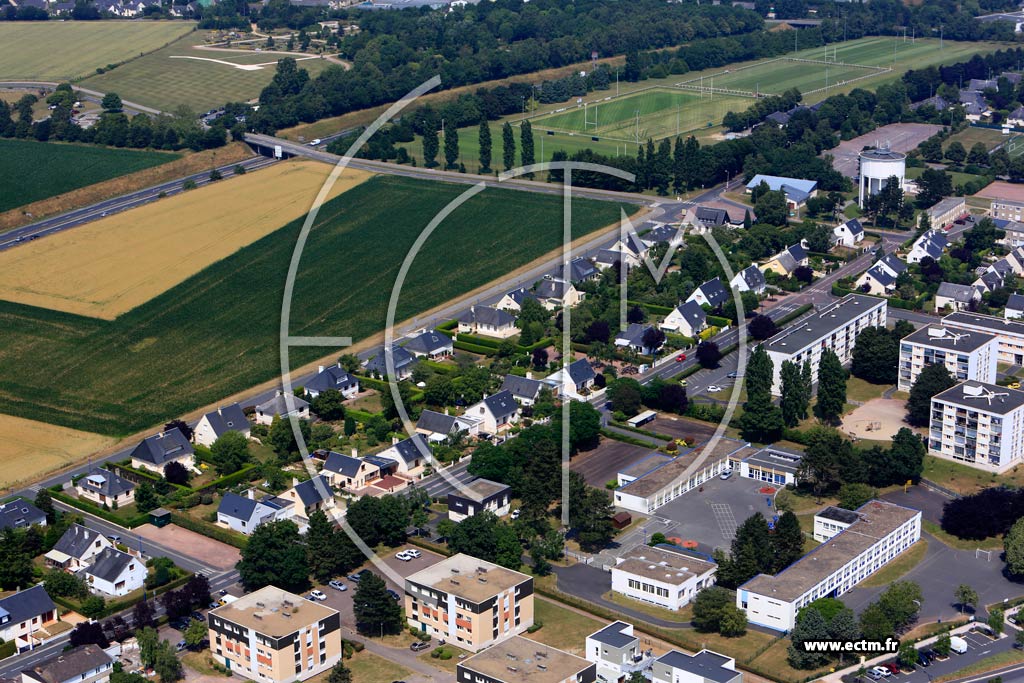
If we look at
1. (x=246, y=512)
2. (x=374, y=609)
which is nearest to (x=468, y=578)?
(x=374, y=609)

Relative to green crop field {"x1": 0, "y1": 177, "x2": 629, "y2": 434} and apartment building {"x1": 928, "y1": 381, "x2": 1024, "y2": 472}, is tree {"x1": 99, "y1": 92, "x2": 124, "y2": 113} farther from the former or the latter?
apartment building {"x1": 928, "y1": 381, "x2": 1024, "y2": 472}

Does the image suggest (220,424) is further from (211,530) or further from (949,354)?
(949,354)

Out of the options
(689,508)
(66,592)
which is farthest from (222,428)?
(689,508)

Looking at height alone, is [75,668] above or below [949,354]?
below

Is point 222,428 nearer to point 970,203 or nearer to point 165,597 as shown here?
point 165,597

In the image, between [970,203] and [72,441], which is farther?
[970,203]
